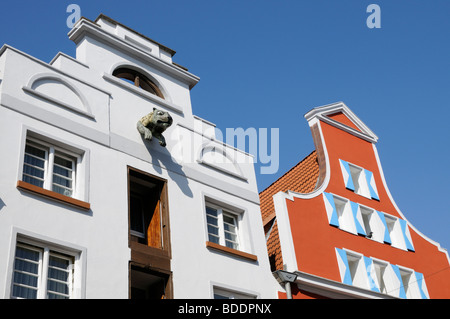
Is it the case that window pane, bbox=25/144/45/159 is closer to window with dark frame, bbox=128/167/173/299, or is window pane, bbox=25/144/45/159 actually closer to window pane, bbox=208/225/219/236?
window with dark frame, bbox=128/167/173/299

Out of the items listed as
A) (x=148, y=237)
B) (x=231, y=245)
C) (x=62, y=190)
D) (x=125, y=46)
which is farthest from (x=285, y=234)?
(x=62, y=190)

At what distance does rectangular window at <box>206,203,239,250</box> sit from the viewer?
17.9 meters

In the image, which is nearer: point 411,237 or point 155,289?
point 155,289

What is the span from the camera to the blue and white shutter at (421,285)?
22359mm

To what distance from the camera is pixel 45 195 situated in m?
14.2

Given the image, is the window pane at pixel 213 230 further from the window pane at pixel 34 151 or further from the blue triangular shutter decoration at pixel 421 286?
the blue triangular shutter decoration at pixel 421 286

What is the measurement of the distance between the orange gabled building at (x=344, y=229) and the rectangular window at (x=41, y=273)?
6.66 meters

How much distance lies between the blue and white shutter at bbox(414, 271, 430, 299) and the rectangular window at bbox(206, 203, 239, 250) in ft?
25.0

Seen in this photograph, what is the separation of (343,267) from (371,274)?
1.23 metres

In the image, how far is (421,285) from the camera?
74.0 ft

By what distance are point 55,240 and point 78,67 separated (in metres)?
5.67

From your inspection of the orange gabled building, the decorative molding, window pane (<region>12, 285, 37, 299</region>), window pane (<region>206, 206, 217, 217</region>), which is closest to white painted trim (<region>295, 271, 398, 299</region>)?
the orange gabled building
